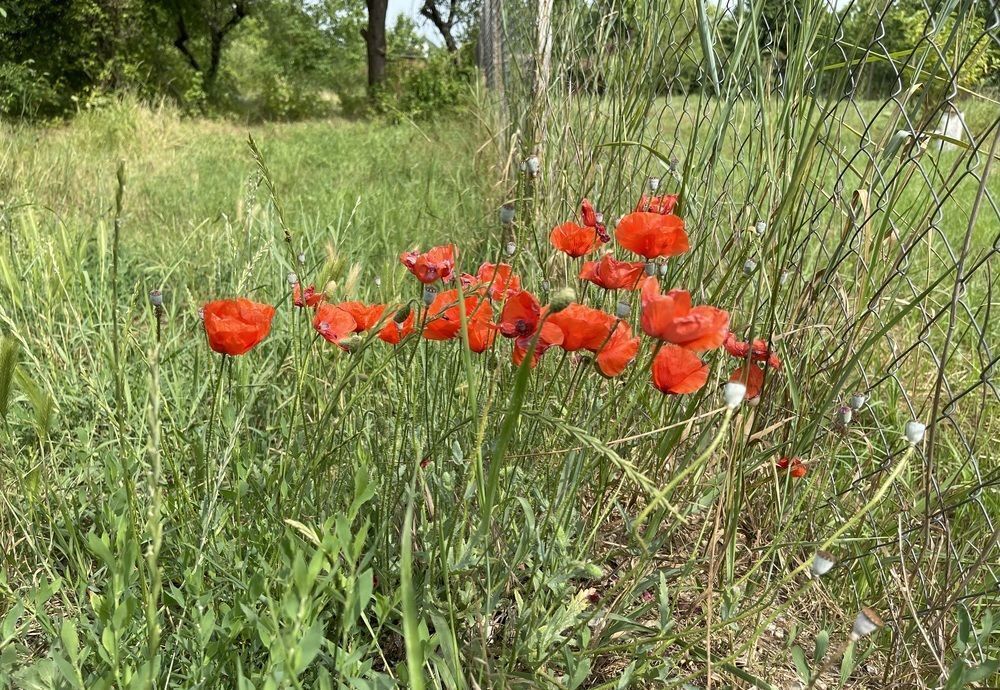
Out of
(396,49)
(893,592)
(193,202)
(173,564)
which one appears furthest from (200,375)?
(396,49)

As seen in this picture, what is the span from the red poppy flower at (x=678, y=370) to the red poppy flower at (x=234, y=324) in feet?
1.52

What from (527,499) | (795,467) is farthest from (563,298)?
(795,467)

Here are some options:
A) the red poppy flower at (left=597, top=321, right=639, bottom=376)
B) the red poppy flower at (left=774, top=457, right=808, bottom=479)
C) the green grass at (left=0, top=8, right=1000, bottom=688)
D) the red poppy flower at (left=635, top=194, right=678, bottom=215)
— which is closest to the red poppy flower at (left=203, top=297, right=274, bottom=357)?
the green grass at (left=0, top=8, right=1000, bottom=688)

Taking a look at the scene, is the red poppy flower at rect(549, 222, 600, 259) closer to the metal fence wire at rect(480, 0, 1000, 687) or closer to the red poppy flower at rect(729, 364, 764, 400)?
the metal fence wire at rect(480, 0, 1000, 687)

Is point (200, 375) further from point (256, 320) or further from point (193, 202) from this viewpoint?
point (193, 202)

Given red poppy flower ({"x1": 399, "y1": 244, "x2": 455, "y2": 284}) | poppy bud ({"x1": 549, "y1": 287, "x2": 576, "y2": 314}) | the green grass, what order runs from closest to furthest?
poppy bud ({"x1": 549, "y1": 287, "x2": 576, "y2": 314}) < the green grass < red poppy flower ({"x1": 399, "y1": 244, "x2": 455, "y2": 284})

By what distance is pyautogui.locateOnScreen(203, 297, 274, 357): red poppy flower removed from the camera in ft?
2.70

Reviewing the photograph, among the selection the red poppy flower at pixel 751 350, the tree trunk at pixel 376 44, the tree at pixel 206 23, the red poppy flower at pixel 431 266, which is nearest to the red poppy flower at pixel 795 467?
the red poppy flower at pixel 751 350

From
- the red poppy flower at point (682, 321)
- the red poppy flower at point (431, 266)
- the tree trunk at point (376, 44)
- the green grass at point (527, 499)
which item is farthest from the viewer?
the tree trunk at point (376, 44)

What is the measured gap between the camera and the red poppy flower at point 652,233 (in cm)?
85

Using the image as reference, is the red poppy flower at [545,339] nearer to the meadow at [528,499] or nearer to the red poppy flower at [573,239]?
the meadow at [528,499]

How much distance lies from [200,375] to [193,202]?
233cm

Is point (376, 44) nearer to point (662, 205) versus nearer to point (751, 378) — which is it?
point (662, 205)

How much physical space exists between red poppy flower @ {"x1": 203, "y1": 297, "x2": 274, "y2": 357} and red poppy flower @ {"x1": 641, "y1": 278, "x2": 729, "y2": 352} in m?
0.45
